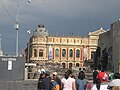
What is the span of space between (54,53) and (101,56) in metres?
46.3

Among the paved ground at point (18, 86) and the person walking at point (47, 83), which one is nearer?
the person walking at point (47, 83)

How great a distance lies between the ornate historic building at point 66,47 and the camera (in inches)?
5103

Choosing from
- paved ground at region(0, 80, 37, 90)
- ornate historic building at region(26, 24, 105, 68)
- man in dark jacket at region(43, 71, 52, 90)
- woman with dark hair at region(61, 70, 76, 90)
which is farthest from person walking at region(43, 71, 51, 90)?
ornate historic building at region(26, 24, 105, 68)

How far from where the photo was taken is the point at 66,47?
431 feet

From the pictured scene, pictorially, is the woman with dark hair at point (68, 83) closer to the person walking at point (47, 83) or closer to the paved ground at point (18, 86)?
the person walking at point (47, 83)

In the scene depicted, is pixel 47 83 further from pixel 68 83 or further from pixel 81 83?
pixel 81 83

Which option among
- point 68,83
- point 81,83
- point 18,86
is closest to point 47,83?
point 68,83

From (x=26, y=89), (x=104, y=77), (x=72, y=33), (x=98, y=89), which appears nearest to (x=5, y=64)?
(x=26, y=89)

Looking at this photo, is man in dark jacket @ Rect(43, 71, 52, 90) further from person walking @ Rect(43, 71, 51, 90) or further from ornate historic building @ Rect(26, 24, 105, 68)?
ornate historic building @ Rect(26, 24, 105, 68)

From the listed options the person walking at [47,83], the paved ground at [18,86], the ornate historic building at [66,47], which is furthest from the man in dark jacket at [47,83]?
the ornate historic building at [66,47]

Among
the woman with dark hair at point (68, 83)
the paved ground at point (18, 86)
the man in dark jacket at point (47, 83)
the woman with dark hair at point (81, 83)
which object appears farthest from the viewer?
the paved ground at point (18, 86)

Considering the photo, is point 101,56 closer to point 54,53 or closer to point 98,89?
point 54,53

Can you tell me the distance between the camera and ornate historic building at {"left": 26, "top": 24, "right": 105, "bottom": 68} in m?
130

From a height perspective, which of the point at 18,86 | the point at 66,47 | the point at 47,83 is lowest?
the point at 18,86
